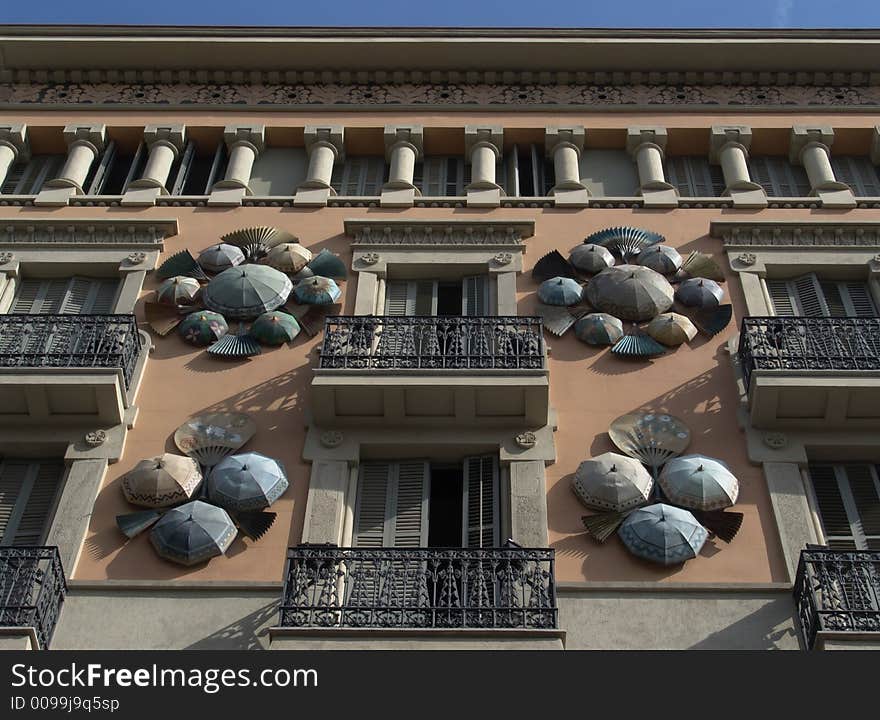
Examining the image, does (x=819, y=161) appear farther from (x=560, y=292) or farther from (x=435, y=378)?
(x=435, y=378)

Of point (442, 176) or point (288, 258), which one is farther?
point (442, 176)

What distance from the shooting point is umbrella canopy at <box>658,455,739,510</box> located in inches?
536

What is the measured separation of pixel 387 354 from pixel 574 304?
299 cm

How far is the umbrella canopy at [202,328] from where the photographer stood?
16.1 metres

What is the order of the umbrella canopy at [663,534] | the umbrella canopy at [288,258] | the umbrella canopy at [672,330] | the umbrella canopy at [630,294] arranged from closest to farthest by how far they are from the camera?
the umbrella canopy at [663,534] < the umbrella canopy at [672,330] < the umbrella canopy at [630,294] < the umbrella canopy at [288,258]

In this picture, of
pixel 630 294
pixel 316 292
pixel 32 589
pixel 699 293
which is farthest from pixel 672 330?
pixel 32 589

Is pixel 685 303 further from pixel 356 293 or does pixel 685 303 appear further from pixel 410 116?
pixel 410 116

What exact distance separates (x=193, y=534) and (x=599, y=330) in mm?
5850

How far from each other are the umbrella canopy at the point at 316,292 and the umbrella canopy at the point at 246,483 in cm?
314

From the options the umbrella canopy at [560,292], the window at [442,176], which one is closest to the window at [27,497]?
the umbrella canopy at [560,292]

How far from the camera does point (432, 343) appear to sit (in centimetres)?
1520

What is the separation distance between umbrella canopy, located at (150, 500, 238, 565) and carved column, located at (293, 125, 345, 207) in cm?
677

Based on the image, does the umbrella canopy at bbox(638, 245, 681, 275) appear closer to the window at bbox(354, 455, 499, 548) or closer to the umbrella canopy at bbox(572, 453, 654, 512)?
the umbrella canopy at bbox(572, 453, 654, 512)

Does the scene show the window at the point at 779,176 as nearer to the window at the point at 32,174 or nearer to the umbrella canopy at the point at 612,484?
the umbrella canopy at the point at 612,484
